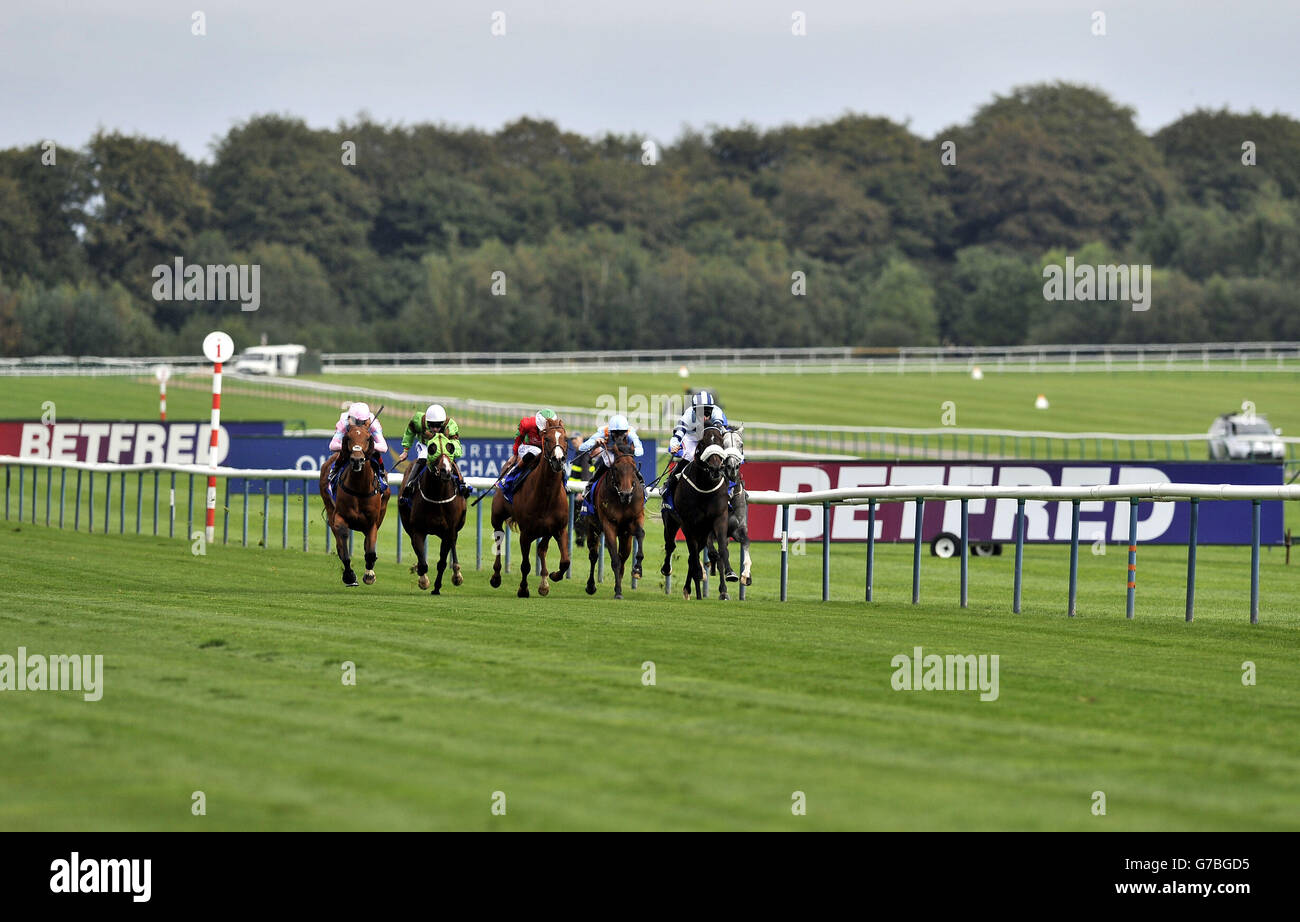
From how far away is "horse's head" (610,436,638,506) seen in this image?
1436 centimetres

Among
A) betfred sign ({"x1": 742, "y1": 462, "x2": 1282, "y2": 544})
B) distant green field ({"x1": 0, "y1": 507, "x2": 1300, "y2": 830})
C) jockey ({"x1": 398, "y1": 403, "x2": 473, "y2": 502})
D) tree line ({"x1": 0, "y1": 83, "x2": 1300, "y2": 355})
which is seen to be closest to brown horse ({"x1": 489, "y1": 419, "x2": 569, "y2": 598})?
jockey ({"x1": 398, "y1": 403, "x2": 473, "y2": 502})

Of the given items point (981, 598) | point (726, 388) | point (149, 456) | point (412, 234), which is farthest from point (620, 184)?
point (981, 598)

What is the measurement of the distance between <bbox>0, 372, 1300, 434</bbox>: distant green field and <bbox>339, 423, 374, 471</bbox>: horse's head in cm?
2608

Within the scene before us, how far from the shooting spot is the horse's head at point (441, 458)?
14.6 meters

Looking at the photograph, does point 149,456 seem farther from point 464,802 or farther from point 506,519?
point 464,802

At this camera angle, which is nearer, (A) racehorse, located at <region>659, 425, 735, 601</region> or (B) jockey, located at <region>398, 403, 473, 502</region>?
(A) racehorse, located at <region>659, 425, 735, 601</region>

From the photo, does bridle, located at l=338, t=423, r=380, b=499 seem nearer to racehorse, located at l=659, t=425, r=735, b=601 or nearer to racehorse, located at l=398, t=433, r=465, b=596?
racehorse, located at l=398, t=433, r=465, b=596

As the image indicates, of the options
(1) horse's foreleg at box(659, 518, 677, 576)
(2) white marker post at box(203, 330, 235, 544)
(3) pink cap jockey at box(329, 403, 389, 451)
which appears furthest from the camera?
(2) white marker post at box(203, 330, 235, 544)

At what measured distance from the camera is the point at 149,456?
2966cm

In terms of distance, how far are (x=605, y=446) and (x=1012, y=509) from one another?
796 centimetres

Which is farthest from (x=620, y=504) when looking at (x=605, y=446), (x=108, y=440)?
(x=108, y=440)

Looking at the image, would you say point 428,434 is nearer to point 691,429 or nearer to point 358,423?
point 358,423
